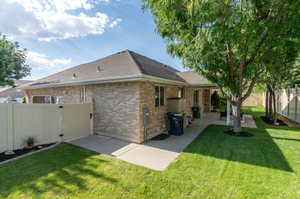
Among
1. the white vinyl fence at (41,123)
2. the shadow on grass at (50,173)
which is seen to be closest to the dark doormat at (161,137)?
the shadow on grass at (50,173)

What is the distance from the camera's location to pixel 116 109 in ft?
22.4

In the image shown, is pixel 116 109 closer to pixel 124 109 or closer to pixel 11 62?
pixel 124 109

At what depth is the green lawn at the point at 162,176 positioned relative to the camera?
301 cm

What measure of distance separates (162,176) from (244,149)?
3762 mm

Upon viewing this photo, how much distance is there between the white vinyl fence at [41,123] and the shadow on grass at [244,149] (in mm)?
5223

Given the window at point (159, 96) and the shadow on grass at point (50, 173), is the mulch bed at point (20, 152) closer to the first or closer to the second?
the shadow on grass at point (50, 173)

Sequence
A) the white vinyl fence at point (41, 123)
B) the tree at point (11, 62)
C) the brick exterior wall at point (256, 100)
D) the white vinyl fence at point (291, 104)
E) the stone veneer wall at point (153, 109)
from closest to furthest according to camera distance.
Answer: the white vinyl fence at point (41, 123) < the stone veneer wall at point (153, 109) < the white vinyl fence at point (291, 104) < the tree at point (11, 62) < the brick exterior wall at point (256, 100)

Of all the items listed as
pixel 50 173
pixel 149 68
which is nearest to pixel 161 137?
pixel 149 68

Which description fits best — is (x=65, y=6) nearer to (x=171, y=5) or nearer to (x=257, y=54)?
(x=171, y=5)

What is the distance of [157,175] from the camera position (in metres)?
3.66

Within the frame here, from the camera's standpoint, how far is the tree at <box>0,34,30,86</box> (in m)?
10.7

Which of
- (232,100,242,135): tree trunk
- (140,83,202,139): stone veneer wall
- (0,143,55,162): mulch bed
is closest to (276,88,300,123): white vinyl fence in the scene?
(232,100,242,135): tree trunk

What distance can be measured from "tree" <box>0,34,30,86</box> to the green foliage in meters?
11.9

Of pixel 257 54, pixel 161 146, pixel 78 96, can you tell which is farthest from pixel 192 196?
pixel 78 96
